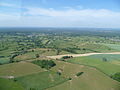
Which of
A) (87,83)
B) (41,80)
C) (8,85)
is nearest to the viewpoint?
(8,85)

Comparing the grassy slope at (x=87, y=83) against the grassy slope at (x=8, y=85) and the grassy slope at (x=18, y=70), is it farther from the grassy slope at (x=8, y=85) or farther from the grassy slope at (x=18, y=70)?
the grassy slope at (x=18, y=70)

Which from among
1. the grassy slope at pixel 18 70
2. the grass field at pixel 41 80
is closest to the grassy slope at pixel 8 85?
the grass field at pixel 41 80

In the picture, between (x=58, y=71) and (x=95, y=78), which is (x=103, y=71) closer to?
(x=95, y=78)

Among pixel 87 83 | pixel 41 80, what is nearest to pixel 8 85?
pixel 41 80

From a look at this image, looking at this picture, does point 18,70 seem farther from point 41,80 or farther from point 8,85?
point 8,85

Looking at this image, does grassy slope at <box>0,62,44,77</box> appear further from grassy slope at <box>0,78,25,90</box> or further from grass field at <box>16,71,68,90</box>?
grassy slope at <box>0,78,25,90</box>

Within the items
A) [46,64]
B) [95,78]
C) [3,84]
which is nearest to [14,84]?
[3,84]
